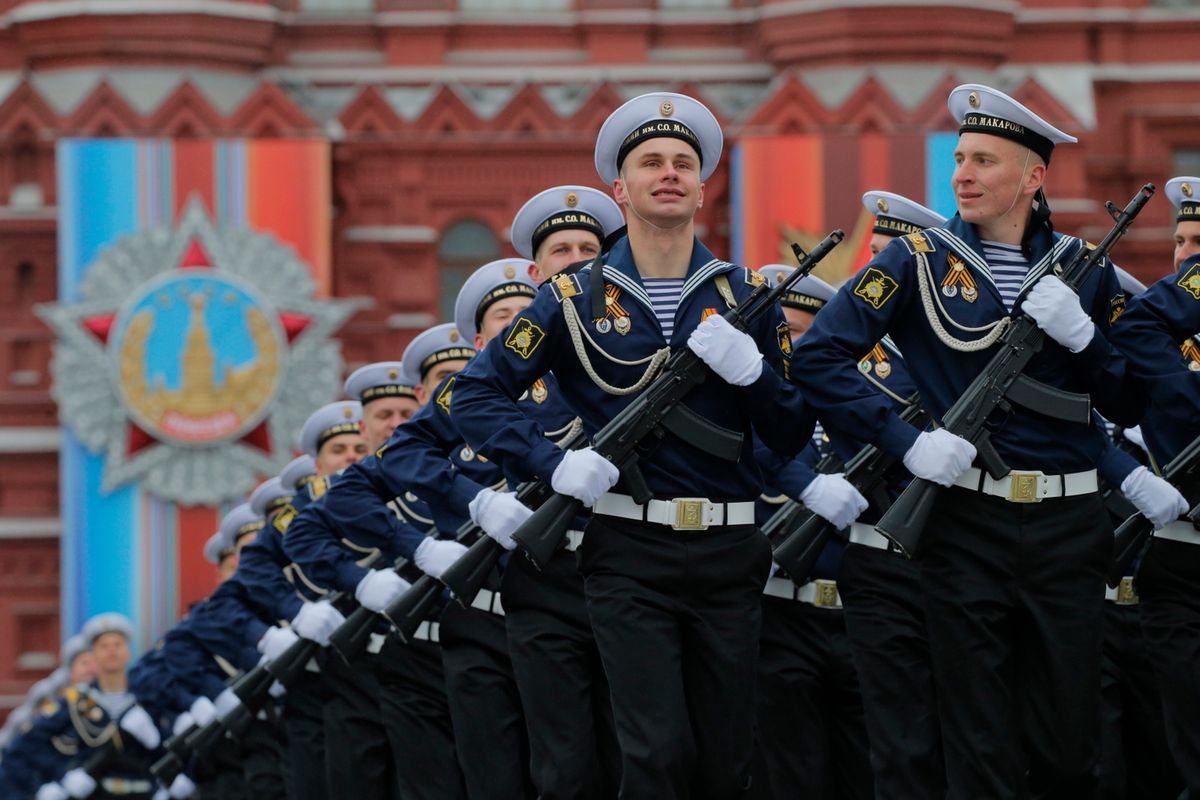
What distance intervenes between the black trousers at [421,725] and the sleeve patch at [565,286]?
2522 millimetres

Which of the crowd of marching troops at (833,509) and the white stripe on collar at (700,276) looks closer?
the crowd of marching troops at (833,509)

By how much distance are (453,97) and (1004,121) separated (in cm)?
1797

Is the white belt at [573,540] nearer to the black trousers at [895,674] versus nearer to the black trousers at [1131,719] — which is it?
the black trousers at [895,674]

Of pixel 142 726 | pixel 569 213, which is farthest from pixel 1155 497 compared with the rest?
pixel 142 726

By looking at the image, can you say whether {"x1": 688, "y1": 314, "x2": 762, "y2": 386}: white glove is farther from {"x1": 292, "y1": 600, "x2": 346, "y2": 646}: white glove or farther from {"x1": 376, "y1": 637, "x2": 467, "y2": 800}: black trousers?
{"x1": 292, "y1": 600, "x2": 346, "y2": 646}: white glove

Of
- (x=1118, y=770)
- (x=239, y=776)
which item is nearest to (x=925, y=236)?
(x=1118, y=770)

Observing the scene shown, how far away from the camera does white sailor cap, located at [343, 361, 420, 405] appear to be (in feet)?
39.3

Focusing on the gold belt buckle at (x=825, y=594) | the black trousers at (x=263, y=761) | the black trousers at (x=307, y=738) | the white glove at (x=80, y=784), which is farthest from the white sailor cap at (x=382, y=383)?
the white glove at (x=80, y=784)

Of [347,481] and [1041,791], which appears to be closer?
[1041,791]

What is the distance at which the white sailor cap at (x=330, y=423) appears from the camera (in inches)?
524

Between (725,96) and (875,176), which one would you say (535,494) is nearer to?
(875,176)

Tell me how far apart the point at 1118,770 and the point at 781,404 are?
2.49 m

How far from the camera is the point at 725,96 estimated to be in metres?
25.7

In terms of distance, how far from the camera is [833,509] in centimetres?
803
